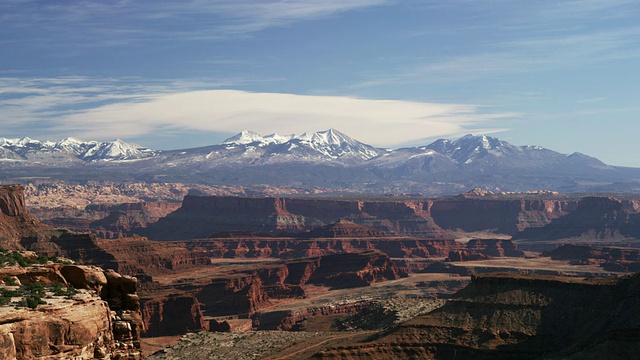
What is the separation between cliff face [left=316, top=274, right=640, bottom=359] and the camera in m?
81.6

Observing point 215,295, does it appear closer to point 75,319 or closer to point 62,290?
point 62,290

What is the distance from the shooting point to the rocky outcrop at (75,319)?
2309cm

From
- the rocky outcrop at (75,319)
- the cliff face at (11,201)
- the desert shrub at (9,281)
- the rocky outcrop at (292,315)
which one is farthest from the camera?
the cliff face at (11,201)

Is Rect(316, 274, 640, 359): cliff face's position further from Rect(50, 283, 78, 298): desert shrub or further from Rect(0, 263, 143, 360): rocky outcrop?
Rect(50, 283, 78, 298): desert shrub

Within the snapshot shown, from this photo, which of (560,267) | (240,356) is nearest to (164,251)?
(560,267)

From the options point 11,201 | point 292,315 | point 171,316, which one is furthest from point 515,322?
point 11,201

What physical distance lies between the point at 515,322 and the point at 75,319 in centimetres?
6851

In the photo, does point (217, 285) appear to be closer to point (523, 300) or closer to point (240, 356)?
point (240, 356)

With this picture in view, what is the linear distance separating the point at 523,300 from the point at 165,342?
58.6 m

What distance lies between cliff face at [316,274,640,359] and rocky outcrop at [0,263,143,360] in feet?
176

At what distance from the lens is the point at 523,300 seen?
90.7 m

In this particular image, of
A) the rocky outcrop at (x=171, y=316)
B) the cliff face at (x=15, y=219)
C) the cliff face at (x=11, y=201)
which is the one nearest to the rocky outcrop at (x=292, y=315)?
the rocky outcrop at (x=171, y=316)

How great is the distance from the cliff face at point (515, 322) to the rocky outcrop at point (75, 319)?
176ft

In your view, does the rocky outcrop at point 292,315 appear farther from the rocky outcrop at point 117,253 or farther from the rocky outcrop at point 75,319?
the rocky outcrop at point 75,319
